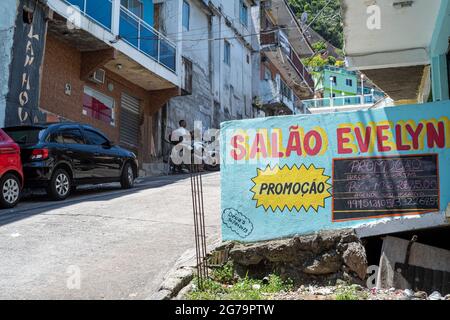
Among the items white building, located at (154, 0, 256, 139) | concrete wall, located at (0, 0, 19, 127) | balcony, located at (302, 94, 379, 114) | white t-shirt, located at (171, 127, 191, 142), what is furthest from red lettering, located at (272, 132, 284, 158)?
balcony, located at (302, 94, 379, 114)

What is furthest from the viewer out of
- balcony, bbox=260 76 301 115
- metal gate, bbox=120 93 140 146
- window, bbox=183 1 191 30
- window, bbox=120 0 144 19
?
balcony, bbox=260 76 301 115

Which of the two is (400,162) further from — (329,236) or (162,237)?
(162,237)

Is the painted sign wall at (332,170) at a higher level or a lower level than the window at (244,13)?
lower

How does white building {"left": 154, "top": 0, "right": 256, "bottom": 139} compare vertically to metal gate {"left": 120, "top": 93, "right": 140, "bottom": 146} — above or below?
above

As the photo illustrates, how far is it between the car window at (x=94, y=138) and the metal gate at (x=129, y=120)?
6382 millimetres

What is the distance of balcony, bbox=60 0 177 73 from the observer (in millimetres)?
14749

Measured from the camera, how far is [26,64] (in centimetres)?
1216

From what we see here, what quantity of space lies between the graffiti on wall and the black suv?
75.3 inches

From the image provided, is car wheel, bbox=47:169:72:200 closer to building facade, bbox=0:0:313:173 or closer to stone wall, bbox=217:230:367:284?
building facade, bbox=0:0:313:173

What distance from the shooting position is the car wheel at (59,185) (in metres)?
9.82

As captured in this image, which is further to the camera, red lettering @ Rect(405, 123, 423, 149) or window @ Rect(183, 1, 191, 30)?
window @ Rect(183, 1, 191, 30)

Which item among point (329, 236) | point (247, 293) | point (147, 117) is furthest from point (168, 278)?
point (147, 117)

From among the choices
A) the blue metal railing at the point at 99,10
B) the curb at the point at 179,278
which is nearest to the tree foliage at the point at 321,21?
the blue metal railing at the point at 99,10

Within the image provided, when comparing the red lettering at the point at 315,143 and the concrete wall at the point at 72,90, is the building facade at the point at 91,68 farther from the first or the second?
the red lettering at the point at 315,143
